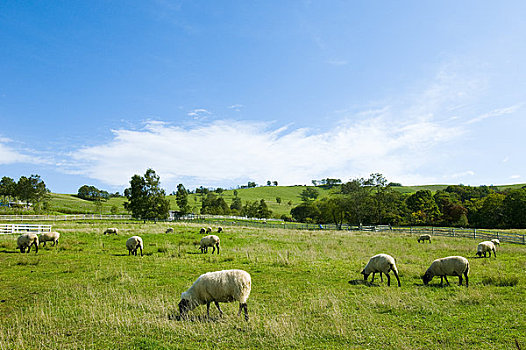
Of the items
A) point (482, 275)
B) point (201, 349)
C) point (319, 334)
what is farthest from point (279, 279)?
point (482, 275)

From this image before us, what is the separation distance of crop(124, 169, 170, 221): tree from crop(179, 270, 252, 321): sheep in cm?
6318

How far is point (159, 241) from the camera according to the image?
95.9ft

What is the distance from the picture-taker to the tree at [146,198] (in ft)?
222

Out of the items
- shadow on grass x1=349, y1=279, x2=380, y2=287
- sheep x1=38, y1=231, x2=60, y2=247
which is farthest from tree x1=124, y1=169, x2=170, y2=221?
shadow on grass x1=349, y1=279, x2=380, y2=287

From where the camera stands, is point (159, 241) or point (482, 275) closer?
point (482, 275)

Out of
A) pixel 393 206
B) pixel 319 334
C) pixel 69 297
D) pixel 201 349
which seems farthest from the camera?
pixel 393 206

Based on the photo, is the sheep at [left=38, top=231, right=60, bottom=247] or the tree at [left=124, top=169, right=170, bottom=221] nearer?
the sheep at [left=38, top=231, right=60, bottom=247]

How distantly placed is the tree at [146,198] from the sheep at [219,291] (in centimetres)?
6318

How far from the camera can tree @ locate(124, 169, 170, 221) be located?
6775 cm

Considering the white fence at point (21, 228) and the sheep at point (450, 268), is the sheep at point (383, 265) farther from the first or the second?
the white fence at point (21, 228)

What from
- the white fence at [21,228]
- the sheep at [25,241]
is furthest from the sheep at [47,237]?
the white fence at [21,228]

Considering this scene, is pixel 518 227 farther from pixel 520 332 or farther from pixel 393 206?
pixel 520 332

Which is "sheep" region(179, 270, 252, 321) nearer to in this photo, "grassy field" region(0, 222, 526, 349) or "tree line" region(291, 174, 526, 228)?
"grassy field" region(0, 222, 526, 349)

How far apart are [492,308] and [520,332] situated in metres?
2.00
